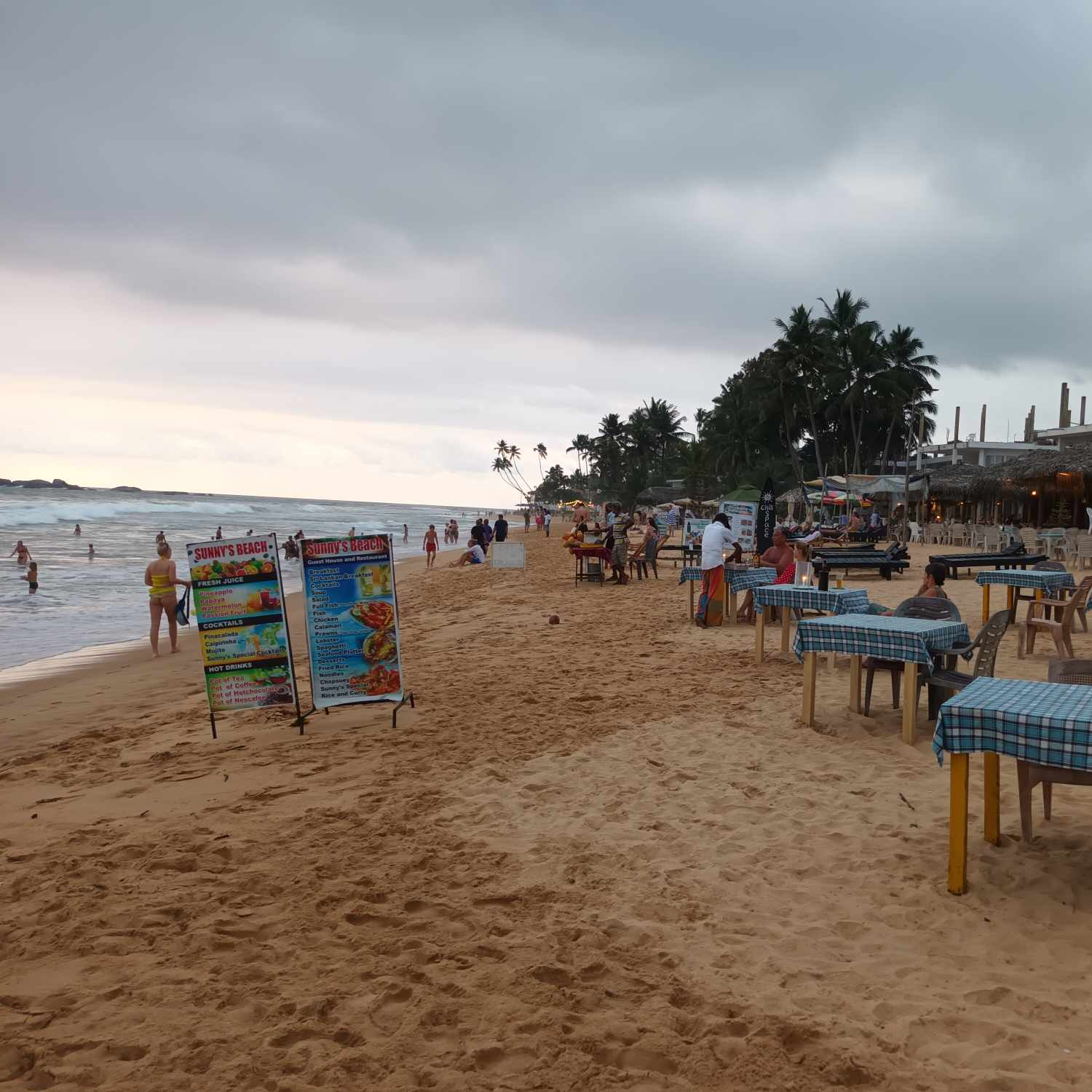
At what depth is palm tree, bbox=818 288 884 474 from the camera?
47.3 metres

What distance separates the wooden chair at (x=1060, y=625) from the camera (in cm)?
819

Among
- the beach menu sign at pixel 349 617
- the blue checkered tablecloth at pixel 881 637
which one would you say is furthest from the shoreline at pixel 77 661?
the blue checkered tablecloth at pixel 881 637

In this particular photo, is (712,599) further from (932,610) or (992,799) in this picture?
(992,799)

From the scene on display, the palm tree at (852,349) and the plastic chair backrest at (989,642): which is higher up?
the palm tree at (852,349)

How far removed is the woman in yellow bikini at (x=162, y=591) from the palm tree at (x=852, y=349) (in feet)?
138

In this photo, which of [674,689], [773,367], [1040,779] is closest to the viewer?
[1040,779]

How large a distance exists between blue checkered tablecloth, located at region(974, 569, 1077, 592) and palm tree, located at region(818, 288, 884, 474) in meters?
39.6

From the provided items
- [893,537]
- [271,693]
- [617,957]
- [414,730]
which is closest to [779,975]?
[617,957]

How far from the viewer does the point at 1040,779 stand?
3639 mm

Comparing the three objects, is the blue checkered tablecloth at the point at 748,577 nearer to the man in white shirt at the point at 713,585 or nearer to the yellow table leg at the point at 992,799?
the man in white shirt at the point at 713,585

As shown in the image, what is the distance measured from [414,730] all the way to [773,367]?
4634cm

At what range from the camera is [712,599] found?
10664 millimetres

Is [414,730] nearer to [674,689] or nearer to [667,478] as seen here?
[674,689]

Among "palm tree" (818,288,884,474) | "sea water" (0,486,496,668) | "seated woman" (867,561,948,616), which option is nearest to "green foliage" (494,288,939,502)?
"palm tree" (818,288,884,474)
